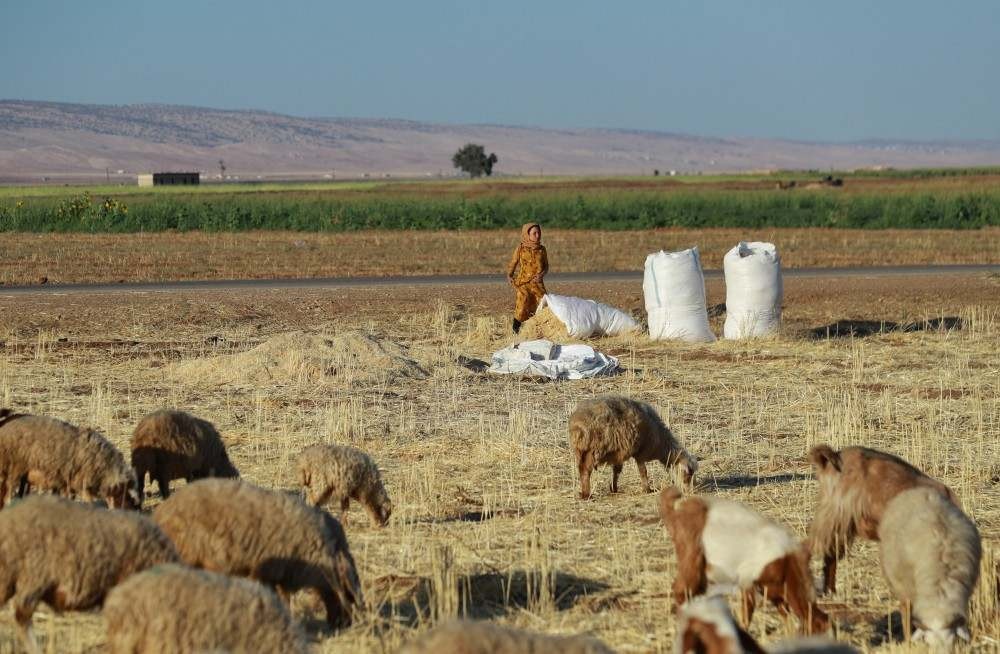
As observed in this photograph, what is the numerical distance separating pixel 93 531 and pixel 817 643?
11.1 ft

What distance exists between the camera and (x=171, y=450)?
1085cm

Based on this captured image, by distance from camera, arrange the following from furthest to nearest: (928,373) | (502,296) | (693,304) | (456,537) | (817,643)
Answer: (502,296)
(693,304)
(928,373)
(456,537)
(817,643)

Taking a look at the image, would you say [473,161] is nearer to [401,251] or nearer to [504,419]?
[401,251]

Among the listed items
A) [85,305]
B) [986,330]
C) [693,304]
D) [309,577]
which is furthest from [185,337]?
[309,577]

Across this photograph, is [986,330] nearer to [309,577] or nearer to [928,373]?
[928,373]

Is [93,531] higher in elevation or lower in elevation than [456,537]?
higher

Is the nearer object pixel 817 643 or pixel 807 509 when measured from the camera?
pixel 817 643

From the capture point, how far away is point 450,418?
50.4 ft

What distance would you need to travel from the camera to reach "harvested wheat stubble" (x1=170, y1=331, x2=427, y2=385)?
1747 centimetres

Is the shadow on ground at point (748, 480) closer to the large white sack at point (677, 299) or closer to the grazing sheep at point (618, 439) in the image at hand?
the grazing sheep at point (618, 439)

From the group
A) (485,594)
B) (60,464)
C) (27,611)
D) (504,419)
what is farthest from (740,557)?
(504,419)

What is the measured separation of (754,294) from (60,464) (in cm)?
1399

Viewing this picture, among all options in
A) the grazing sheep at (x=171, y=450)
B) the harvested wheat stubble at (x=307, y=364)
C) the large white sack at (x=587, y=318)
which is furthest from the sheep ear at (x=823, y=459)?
the large white sack at (x=587, y=318)

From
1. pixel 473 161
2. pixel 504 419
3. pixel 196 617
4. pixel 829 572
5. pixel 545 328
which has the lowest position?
pixel 504 419
